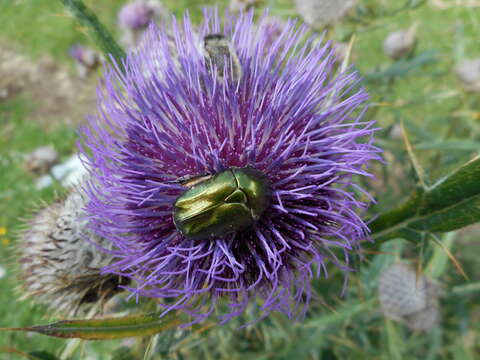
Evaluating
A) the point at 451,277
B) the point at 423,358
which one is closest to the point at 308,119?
the point at 451,277

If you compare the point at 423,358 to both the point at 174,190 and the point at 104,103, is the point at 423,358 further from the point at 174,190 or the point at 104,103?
the point at 104,103

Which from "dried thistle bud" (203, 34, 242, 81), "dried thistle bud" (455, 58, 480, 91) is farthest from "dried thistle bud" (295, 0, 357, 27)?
"dried thistle bud" (203, 34, 242, 81)

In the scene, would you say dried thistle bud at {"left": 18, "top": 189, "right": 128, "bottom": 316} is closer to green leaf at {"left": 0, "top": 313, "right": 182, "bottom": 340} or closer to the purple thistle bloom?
the purple thistle bloom

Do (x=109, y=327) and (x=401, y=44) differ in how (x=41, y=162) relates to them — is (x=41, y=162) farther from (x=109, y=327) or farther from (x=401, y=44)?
(x=401, y=44)

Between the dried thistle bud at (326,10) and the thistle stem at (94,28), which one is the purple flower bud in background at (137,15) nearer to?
the dried thistle bud at (326,10)

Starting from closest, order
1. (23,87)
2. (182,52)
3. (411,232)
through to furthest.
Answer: (411,232), (182,52), (23,87)

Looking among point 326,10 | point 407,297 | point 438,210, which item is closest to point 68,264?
point 438,210

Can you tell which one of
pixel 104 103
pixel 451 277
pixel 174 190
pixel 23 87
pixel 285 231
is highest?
pixel 23 87

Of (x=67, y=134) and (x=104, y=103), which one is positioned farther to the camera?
(x=67, y=134)
